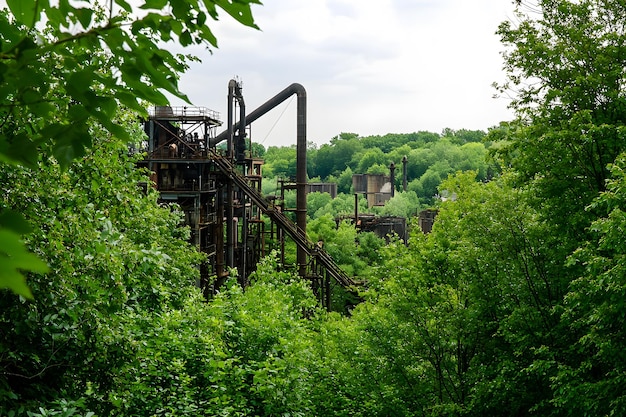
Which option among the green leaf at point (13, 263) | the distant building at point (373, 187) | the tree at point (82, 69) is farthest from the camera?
the distant building at point (373, 187)

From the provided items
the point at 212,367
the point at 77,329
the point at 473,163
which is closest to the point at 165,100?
the point at 77,329

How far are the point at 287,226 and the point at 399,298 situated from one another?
13199 millimetres

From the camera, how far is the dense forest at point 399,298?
20.7ft

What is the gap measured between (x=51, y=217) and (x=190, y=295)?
29.8 feet

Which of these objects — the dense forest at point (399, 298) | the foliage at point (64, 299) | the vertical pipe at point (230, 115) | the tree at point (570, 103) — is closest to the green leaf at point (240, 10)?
the dense forest at point (399, 298)

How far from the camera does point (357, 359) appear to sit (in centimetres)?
1512

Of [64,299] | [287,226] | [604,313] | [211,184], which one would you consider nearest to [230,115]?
[211,184]

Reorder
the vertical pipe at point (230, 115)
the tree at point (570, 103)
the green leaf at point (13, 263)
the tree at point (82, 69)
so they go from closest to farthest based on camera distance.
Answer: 1. the green leaf at point (13, 263)
2. the tree at point (82, 69)
3. the tree at point (570, 103)
4. the vertical pipe at point (230, 115)

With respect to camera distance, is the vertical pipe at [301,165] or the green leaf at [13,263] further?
the vertical pipe at [301,165]

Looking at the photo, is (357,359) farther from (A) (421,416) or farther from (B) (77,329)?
(B) (77,329)

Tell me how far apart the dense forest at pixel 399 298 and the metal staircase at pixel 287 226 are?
325 inches

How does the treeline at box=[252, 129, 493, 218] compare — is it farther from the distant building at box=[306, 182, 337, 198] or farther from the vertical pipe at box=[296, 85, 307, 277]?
the vertical pipe at box=[296, 85, 307, 277]

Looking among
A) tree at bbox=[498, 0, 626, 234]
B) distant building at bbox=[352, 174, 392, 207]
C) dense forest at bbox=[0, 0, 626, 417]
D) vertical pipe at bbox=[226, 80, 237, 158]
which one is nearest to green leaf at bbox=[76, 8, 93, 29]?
dense forest at bbox=[0, 0, 626, 417]

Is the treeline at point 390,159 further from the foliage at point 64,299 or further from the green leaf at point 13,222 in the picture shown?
the green leaf at point 13,222
